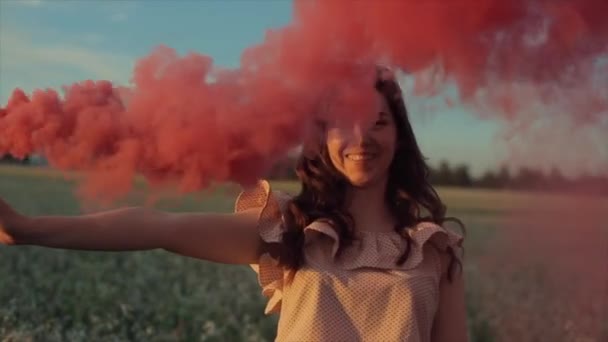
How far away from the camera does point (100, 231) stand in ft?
5.54

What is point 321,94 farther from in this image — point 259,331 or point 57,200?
point 57,200

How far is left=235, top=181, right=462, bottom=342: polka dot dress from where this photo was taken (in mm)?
1833

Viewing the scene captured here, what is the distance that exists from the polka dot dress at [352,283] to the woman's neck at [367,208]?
0.03m

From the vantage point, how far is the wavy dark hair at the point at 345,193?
1.88 metres

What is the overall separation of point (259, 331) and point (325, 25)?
3560 millimetres

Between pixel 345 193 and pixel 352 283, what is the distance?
19 centimetres

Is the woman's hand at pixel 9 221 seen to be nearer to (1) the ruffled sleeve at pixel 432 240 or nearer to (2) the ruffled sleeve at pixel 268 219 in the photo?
(2) the ruffled sleeve at pixel 268 219

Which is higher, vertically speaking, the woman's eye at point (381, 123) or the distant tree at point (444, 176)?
the woman's eye at point (381, 123)

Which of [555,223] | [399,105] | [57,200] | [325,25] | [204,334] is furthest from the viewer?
[57,200]

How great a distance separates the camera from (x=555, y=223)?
7.52 ft

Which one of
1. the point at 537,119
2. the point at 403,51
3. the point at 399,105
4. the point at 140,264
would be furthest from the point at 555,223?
the point at 140,264

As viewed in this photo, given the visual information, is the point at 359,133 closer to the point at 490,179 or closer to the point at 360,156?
the point at 360,156

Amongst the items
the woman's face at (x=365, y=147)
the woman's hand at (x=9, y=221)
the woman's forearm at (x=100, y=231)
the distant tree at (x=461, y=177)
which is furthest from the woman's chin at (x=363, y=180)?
the distant tree at (x=461, y=177)

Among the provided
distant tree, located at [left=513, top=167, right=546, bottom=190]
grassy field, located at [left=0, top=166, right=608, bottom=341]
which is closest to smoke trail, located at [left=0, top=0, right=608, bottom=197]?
distant tree, located at [left=513, top=167, right=546, bottom=190]
